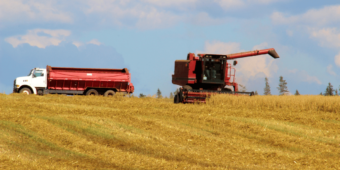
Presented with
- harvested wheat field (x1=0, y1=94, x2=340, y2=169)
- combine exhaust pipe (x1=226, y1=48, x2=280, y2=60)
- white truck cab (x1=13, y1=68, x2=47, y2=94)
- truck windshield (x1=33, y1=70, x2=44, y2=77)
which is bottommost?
harvested wheat field (x1=0, y1=94, x2=340, y2=169)

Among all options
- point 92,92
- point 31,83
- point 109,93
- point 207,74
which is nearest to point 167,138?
point 207,74

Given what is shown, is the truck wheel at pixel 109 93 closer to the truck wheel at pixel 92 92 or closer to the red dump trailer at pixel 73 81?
the red dump trailer at pixel 73 81

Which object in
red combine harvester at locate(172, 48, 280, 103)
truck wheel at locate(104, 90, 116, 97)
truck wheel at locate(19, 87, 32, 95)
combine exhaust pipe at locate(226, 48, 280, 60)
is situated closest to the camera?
red combine harvester at locate(172, 48, 280, 103)

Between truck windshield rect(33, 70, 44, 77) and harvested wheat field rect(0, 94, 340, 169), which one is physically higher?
truck windshield rect(33, 70, 44, 77)

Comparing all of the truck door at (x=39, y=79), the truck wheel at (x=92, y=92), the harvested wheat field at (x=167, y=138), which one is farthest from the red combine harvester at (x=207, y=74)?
the truck door at (x=39, y=79)

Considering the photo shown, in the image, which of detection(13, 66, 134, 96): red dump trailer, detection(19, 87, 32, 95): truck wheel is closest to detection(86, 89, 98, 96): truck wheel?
detection(13, 66, 134, 96): red dump trailer

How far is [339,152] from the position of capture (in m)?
12.2

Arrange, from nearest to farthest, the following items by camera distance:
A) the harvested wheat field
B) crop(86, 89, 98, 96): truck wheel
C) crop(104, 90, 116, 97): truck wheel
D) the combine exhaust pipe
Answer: the harvested wheat field
the combine exhaust pipe
crop(86, 89, 98, 96): truck wheel
crop(104, 90, 116, 97): truck wheel

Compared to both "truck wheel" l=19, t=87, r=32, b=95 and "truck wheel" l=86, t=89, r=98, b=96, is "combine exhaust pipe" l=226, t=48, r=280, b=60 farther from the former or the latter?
"truck wheel" l=19, t=87, r=32, b=95

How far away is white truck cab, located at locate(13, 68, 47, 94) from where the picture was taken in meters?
28.7

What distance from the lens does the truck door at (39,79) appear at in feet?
94.4

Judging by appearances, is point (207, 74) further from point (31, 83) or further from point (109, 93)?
point (31, 83)

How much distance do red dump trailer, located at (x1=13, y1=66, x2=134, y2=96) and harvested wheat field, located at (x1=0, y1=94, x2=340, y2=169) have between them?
31.0 ft

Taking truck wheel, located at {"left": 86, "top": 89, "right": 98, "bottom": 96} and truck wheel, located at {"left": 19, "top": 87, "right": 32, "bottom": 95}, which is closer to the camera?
truck wheel, located at {"left": 19, "top": 87, "right": 32, "bottom": 95}
